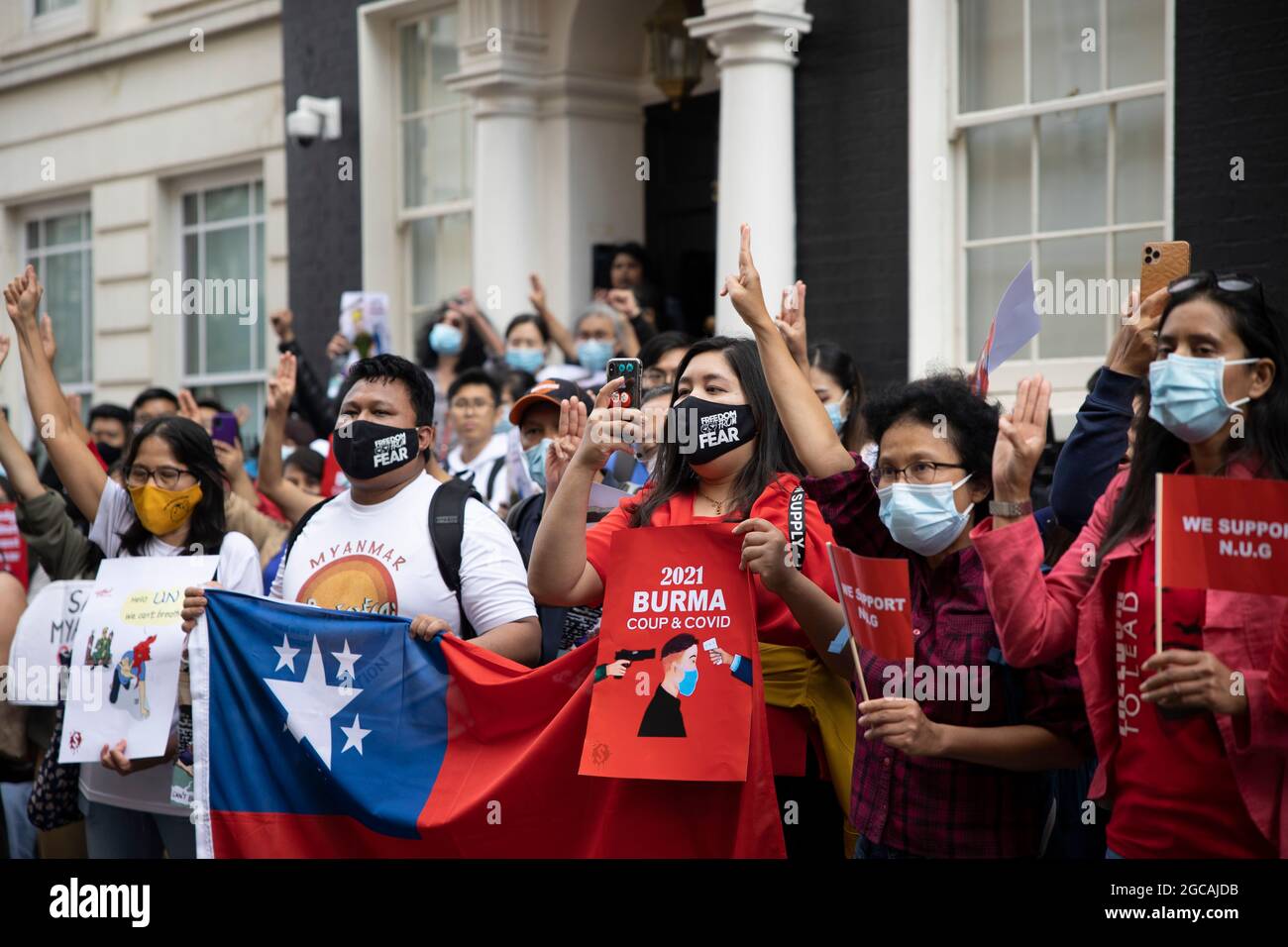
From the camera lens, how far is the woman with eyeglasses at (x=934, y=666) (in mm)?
3656

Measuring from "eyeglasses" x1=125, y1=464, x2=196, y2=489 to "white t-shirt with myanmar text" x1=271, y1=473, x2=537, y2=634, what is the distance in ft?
2.11

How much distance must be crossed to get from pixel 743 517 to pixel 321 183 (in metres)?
9.83

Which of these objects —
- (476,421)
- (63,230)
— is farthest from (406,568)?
(63,230)

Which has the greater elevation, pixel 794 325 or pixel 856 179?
pixel 856 179

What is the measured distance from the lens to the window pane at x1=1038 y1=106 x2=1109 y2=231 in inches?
325

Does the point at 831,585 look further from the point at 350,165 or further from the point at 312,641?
the point at 350,165

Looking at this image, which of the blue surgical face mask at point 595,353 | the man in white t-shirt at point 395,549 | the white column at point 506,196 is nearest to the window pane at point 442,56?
the white column at point 506,196

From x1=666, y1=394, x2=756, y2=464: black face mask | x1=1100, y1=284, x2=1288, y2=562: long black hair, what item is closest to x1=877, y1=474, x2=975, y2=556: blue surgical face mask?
x1=1100, y1=284, x2=1288, y2=562: long black hair

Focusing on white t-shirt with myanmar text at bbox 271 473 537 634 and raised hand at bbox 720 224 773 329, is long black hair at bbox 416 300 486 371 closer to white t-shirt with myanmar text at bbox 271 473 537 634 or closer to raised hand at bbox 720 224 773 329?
white t-shirt with myanmar text at bbox 271 473 537 634

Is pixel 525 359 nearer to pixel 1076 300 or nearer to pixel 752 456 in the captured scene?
pixel 1076 300

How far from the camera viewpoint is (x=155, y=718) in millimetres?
4949

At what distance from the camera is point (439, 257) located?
41.3ft

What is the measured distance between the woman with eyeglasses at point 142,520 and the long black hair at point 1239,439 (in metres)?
2.93
